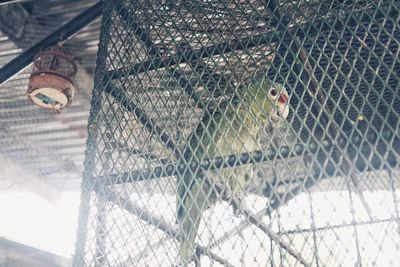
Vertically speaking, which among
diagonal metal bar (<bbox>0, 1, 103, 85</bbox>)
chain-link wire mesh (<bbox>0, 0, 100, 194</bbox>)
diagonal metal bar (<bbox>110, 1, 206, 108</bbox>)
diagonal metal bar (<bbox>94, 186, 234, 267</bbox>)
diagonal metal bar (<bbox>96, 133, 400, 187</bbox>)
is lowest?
diagonal metal bar (<bbox>94, 186, 234, 267</bbox>)

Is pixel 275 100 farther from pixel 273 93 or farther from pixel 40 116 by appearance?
pixel 40 116

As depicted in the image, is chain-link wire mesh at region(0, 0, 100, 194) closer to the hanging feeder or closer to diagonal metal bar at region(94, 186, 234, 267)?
the hanging feeder

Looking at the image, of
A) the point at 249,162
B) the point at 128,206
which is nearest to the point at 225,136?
the point at 249,162

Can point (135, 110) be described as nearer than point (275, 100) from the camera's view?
No

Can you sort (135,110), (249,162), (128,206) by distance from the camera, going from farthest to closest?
1. (135,110)
2. (128,206)
3. (249,162)

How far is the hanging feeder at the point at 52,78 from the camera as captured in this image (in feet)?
8.80

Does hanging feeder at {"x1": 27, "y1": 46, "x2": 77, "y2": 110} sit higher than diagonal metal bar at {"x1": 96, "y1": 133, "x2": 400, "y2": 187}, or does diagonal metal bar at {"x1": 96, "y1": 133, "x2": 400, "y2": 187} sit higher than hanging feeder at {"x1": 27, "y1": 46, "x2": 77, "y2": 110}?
hanging feeder at {"x1": 27, "y1": 46, "x2": 77, "y2": 110}

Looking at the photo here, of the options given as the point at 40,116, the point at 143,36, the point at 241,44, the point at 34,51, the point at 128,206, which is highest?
the point at 40,116

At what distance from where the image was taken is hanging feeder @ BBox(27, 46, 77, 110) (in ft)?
8.80

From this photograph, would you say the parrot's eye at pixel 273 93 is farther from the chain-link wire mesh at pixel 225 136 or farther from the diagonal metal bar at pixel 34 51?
the diagonal metal bar at pixel 34 51

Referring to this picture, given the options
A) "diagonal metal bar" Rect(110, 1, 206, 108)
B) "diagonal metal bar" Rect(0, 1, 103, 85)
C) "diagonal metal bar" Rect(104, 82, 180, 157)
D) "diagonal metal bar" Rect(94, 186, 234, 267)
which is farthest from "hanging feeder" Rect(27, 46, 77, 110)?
"diagonal metal bar" Rect(94, 186, 234, 267)

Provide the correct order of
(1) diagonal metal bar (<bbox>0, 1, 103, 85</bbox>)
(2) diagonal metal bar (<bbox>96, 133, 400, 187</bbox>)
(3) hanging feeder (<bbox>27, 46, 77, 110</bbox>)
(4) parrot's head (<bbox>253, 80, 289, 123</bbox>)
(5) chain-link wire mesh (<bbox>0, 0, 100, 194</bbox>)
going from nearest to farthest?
(2) diagonal metal bar (<bbox>96, 133, 400, 187</bbox>)
(4) parrot's head (<bbox>253, 80, 289, 123</bbox>)
(1) diagonal metal bar (<bbox>0, 1, 103, 85</bbox>)
(3) hanging feeder (<bbox>27, 46, 77, 110</bbox>)
(5) chain-link wire mesh (<bbox>0, 0, 100, 194</bbox>)

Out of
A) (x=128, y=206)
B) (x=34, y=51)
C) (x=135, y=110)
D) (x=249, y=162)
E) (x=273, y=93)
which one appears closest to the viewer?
(x=249, y=162)

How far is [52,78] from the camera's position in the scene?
2734mm
